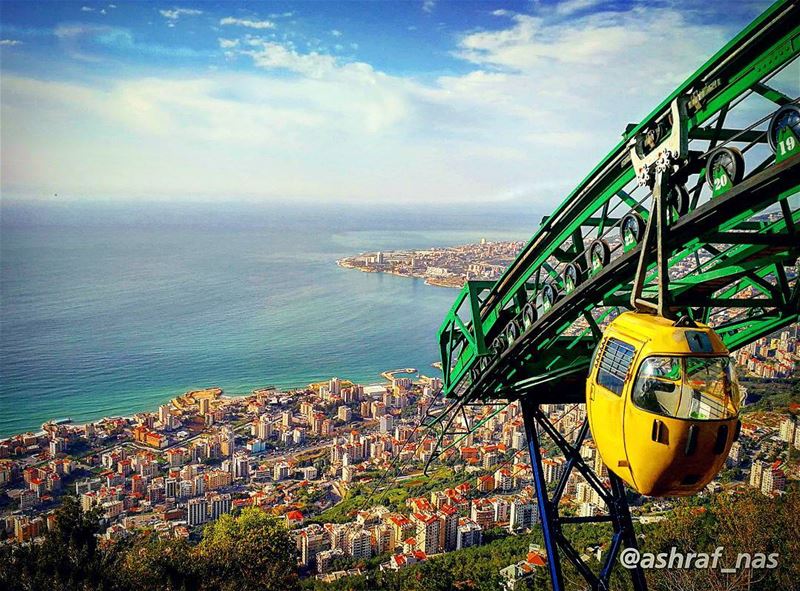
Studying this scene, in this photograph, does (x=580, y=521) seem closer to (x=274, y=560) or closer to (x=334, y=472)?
(x=274, y=560)

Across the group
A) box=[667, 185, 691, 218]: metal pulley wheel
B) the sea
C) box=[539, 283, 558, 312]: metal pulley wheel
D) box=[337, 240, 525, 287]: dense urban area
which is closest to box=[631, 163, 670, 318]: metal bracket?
box=[667, 185, 691, 218]: metal pulley wheel

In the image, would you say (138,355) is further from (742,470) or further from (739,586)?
(739,586)

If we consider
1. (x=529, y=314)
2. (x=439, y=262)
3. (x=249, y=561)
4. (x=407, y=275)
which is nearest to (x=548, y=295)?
(x=529, y=314)

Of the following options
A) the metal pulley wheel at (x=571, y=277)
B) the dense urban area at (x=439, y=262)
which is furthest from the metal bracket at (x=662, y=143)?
the dense urban area at (x=439, y=262)

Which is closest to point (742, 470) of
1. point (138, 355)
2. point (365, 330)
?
point (365, 330)

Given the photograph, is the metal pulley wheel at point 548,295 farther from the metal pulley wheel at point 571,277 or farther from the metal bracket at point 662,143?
the metal bracket at point 662,143

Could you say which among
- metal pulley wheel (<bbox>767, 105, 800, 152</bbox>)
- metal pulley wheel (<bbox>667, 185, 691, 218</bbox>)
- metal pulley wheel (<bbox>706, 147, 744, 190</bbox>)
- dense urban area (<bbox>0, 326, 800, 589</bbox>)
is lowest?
dense urban area (<bbox>0, 326, 800, 589</bbox>)

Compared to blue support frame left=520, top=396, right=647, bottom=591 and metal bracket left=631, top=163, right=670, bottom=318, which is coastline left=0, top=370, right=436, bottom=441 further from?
metal bracket left=631, top=163, right=670, bottom=318

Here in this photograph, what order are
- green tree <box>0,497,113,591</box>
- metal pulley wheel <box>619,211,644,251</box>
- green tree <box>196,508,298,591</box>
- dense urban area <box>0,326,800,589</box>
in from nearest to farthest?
1. metal pulley wheel <box>619,211,644,251</box>
2. green tree <box>0,497,113,591</box>
3. green tree <box>196,508,298,591</box>
4. dense urban area <box>0,326,800,589</box>
